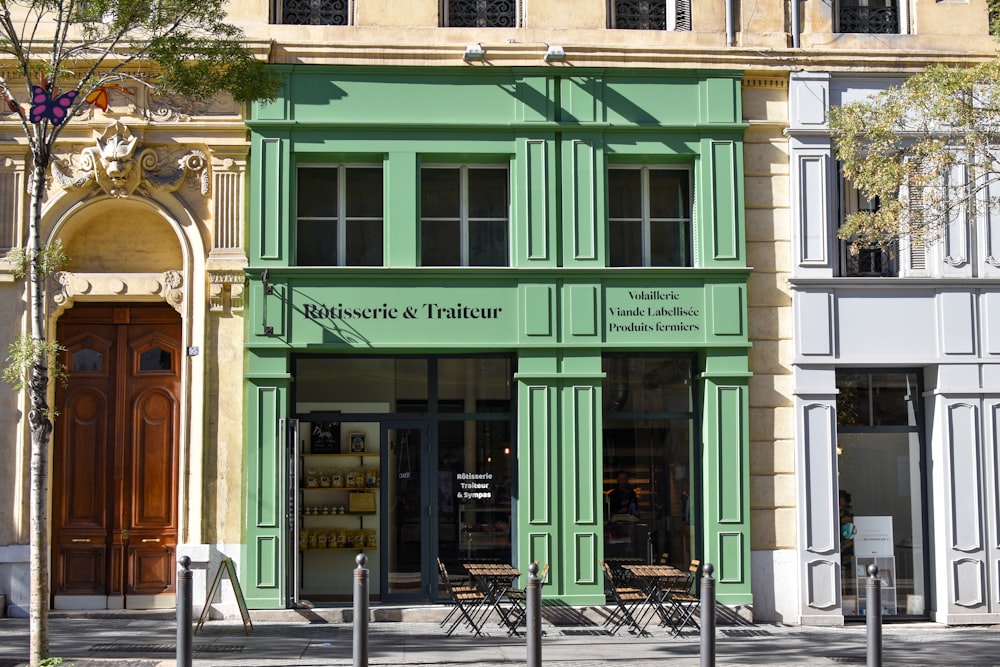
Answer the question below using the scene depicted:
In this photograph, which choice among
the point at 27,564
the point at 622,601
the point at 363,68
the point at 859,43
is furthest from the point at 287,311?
the point at 859,43

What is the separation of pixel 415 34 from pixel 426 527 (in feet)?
20.5

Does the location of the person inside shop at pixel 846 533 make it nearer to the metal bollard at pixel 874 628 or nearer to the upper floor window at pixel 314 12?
the metal bollard at pixel 874 628

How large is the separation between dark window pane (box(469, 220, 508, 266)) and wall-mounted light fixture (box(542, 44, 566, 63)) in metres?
2.12

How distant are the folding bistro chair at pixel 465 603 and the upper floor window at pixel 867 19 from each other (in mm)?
8788

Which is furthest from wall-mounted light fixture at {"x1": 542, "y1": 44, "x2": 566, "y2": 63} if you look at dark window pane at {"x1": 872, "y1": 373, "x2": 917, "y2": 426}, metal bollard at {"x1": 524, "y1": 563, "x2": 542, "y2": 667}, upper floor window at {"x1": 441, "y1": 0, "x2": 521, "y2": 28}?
metal bollard at {"x1": 524, "y1": 563, "x2": 542, "y2": 667}

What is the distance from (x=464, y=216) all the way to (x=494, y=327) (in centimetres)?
154

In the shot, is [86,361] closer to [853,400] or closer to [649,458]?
[649,458]

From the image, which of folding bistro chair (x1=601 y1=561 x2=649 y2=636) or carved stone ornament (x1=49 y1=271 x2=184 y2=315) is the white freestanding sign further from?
carved stone ornament (x1=49 y1=271 x2=184 y2=315)

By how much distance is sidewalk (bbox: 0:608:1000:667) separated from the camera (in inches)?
486

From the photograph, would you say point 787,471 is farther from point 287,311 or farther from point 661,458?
point 287,311

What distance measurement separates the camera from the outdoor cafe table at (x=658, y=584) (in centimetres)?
1437

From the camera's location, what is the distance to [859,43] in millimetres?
16172

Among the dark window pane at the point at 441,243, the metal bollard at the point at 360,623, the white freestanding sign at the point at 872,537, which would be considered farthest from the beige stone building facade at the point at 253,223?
the metal bollard at the point at 360,623

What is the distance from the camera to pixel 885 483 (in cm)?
1606
